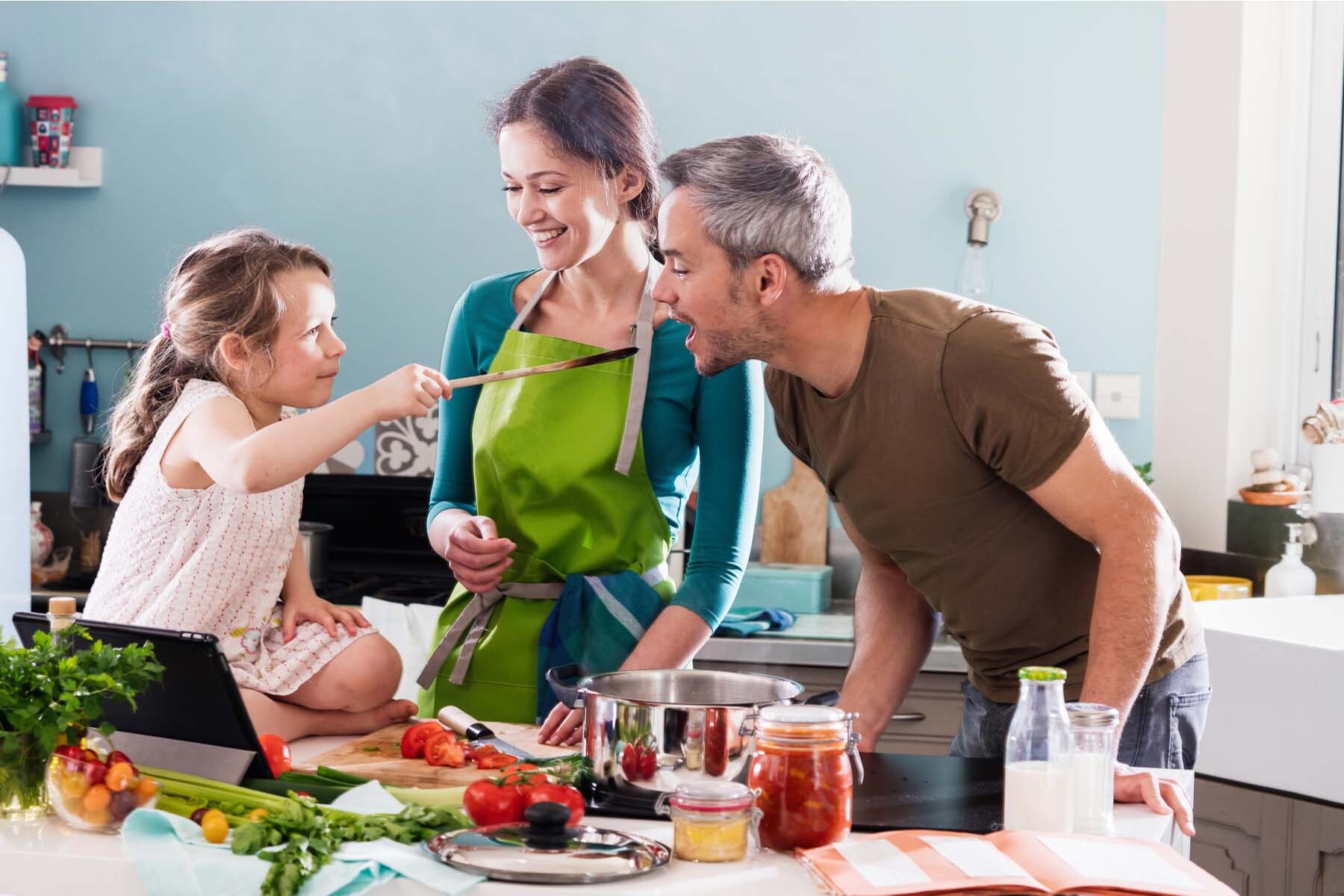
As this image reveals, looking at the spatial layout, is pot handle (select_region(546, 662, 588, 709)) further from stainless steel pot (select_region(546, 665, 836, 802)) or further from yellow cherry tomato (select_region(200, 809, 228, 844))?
yellow cherry tomato (select_region(200, 809, 228, 844))

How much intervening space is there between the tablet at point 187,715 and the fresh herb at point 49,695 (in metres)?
0.02

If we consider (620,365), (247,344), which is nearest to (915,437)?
(620,365)

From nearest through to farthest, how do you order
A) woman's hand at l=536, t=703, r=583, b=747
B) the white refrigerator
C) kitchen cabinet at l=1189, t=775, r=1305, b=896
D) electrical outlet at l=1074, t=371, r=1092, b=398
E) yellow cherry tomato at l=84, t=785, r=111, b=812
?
yellow cherry tomato at l=84, t=785, r=111, b=812, woman's hand at l=536, t=703, r=583, b=747, kitchen cabinet at l=1189, t=775, r=1305, b=896, the white refrigerator, electrical outlet at l=1074, t=371, r=1092, b=398

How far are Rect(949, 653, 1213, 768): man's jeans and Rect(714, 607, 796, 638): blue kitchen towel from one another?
3.85 ft

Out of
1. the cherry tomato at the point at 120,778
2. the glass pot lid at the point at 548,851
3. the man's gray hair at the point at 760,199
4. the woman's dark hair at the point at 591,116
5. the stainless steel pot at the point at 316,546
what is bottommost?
the stainless steel pot at the point at 316,546

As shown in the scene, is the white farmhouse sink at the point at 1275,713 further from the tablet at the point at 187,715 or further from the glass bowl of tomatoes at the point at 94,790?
the glass bowl of tomatoes at the point at 94,790

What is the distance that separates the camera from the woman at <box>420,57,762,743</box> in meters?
1.70

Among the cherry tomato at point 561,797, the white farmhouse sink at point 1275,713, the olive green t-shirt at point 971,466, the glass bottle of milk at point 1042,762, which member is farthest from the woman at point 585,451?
the white farmhouse sink at point 1275,713

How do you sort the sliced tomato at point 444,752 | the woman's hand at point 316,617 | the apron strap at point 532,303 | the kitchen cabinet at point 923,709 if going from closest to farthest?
1. the sliced tomato at point 444,752
2. the woman's hand at point 316,617
3. the apron strap at point 532,303
4. the kitchen cabinet at point 923,709

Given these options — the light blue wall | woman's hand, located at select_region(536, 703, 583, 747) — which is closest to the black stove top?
the light blue wall

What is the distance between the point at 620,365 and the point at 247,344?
0.47 metres

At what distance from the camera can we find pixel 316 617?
5.36 ft

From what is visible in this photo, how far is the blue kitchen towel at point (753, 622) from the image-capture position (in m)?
2.89

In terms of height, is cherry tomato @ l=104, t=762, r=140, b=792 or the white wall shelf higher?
the white wall shelf
